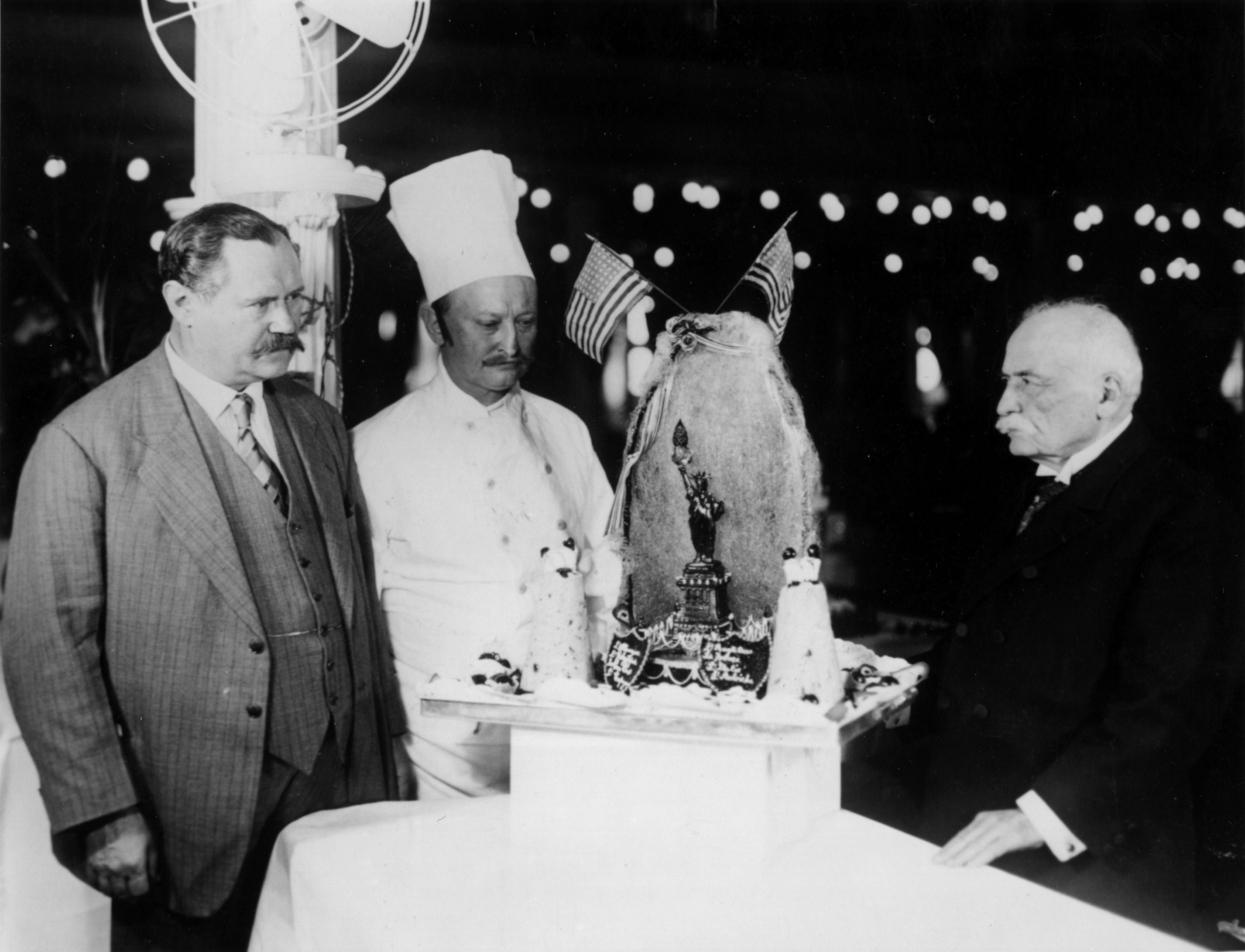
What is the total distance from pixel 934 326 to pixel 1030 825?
1.00 meters

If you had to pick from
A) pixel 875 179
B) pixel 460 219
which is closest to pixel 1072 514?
pixel 875 179

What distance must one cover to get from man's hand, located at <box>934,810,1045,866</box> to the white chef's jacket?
743 mm

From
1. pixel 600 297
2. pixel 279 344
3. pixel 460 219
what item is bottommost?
pixel 279 344

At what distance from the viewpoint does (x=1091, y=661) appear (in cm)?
202

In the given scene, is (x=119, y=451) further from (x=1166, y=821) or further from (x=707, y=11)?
(x=1166, y=821)

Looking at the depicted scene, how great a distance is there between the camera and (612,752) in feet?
5.69

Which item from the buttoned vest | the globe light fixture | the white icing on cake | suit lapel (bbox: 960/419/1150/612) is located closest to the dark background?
the globe light fixture

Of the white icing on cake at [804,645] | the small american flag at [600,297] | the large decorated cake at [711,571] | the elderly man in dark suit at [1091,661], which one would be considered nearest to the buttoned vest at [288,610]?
the large decorated cake at [711,571]

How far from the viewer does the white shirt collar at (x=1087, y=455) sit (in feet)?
6.98

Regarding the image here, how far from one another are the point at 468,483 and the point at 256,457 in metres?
0.43

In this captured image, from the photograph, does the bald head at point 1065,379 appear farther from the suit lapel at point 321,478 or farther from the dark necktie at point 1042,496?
the suit lapel at point 321,478

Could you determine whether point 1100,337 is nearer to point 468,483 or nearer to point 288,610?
point 468,483

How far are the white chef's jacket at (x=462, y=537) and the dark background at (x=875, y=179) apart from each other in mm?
98

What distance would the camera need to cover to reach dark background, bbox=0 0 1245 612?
2.28 metres
